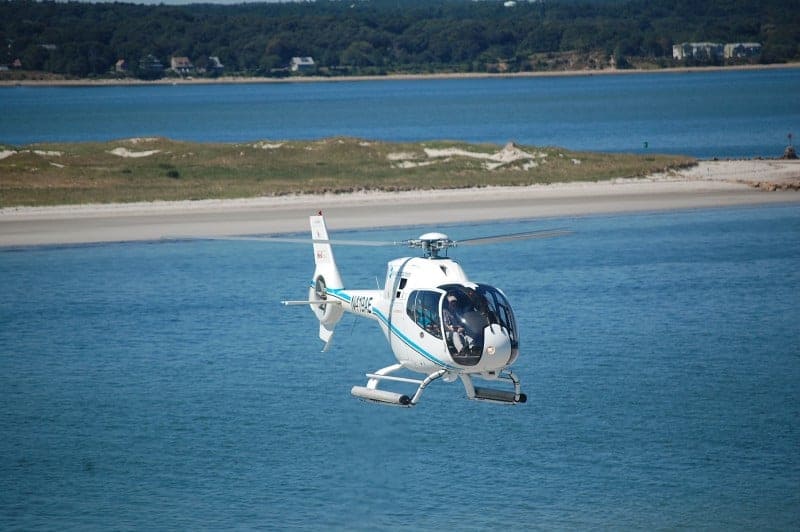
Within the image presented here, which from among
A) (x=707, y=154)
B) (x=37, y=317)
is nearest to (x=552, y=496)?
(x=37, y=317)

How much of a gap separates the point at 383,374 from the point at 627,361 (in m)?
15.0

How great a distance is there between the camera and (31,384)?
4106 centimetres

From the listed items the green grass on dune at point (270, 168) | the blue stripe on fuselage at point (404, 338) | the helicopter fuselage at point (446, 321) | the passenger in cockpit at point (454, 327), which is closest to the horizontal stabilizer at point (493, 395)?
the helicopter fuselage at point (446, 321)

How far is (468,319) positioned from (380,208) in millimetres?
43743

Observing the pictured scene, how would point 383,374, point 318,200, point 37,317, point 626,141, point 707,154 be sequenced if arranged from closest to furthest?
point 383,374
point 37,317
point 318,200
point 707,154
point 626,141

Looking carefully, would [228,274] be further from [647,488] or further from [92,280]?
[647,488]

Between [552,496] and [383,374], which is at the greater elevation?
[383,374]

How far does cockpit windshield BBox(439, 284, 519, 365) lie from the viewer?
2673 cm

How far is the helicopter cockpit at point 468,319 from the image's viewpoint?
1052 inches

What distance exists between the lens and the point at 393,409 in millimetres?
33219

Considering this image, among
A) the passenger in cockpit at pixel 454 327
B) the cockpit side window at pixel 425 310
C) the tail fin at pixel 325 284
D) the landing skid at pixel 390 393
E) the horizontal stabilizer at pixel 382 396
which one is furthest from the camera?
the tail fin at pixel 325 284

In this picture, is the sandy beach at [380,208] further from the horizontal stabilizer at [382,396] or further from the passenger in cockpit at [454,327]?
the passenger in cockpit at [454,327]

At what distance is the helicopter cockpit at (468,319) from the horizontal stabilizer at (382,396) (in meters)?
1.67

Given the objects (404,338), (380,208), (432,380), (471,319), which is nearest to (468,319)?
(471,319)
